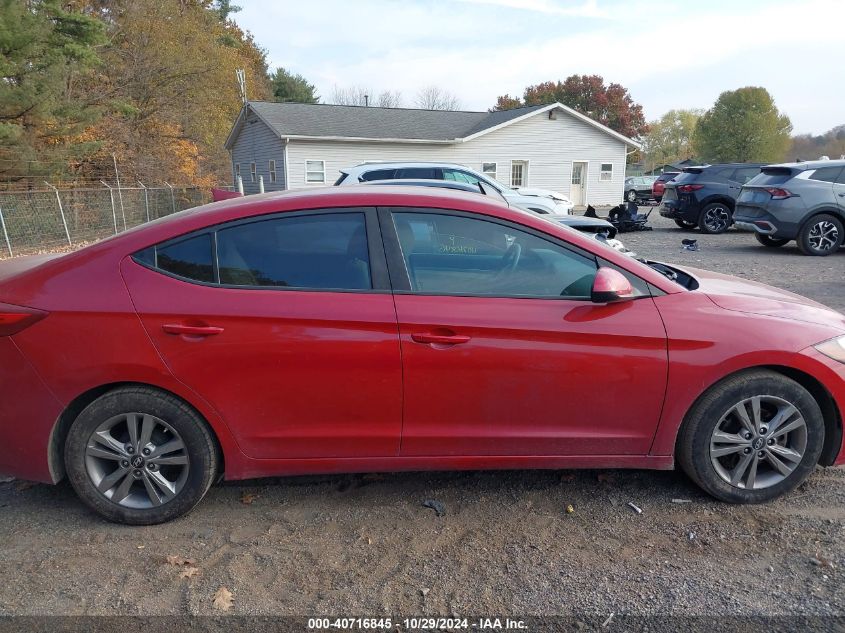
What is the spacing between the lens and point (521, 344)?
301 centimetres

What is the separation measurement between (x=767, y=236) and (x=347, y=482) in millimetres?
12837

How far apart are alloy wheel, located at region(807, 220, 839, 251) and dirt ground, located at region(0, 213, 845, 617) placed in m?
10.3

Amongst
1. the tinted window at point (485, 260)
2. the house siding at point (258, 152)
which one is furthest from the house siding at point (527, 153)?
the tinted window at point (485, 260)

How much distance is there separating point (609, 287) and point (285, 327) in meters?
1.56

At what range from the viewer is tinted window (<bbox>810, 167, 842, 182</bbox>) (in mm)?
12086

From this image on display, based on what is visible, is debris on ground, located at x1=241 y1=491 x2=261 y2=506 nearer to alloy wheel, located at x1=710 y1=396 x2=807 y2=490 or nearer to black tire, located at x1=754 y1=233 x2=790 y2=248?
alloy wheel, located at x1=710 y1=396 x2=807 y2=490

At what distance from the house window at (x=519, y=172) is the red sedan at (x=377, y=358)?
90.5ft

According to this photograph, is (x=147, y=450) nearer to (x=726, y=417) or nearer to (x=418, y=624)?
(x=418, y=624)

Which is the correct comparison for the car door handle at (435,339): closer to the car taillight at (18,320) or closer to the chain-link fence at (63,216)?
the car taillight at (18,320)

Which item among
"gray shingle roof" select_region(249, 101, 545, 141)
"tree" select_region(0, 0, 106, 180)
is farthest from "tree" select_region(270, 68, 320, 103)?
"tree" select_region(0, 0, 106, 180)

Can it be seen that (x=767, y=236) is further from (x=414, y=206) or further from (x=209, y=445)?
(x=209, y=445)

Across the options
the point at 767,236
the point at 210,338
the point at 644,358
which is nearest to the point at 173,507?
the point at 210,338

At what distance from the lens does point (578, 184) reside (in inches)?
1230

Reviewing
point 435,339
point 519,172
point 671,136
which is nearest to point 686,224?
point 519,172
